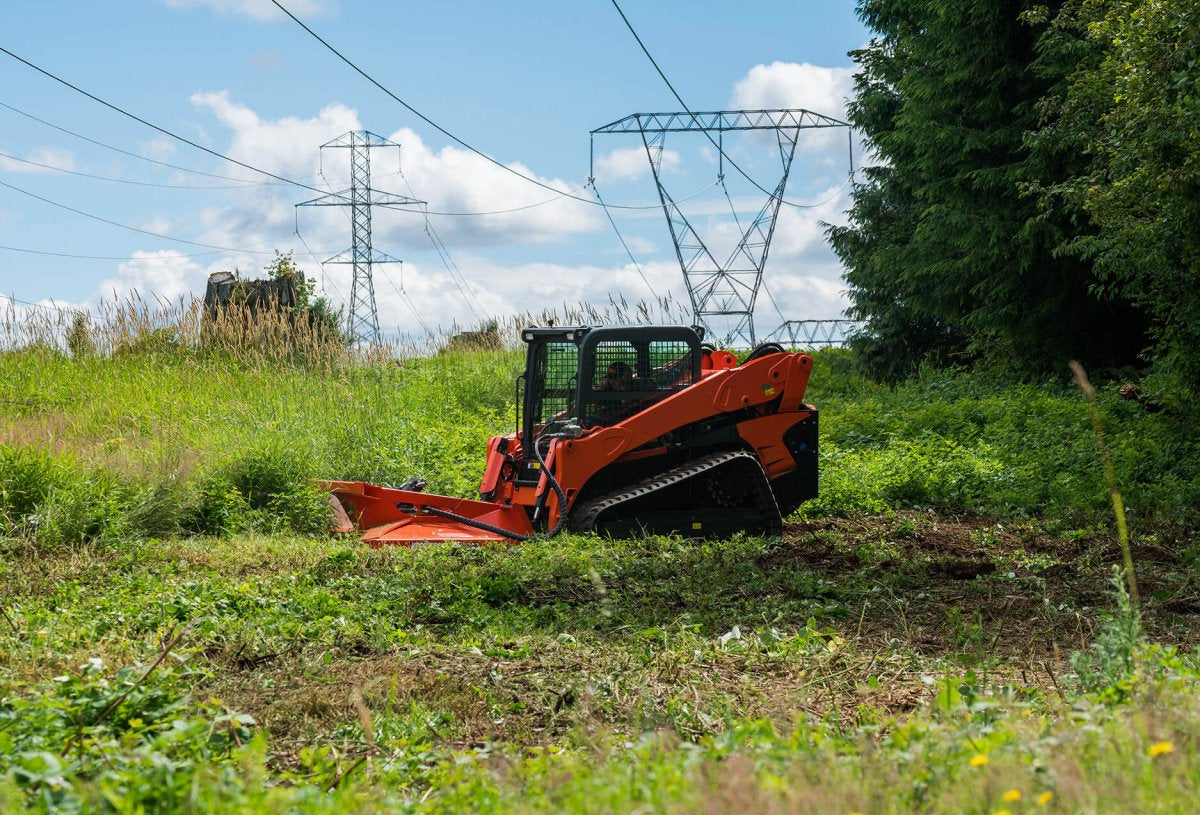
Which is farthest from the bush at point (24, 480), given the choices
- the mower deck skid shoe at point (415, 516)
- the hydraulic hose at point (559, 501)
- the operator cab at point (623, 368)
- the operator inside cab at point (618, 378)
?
the operator inside cab at point (618, 378)

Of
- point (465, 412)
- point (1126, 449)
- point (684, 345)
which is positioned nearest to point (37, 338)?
point (465, 412)

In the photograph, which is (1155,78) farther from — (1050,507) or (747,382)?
(747,382)

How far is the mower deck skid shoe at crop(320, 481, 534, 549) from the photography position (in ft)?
30.0

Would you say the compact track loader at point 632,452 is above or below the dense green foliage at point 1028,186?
below

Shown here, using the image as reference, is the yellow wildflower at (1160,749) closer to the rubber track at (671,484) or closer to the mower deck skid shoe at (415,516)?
the rubber track at (671,484)

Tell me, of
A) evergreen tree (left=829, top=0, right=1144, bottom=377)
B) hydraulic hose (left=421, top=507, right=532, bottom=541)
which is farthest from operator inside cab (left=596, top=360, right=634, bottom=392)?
evergreen tree (left=829, top=0, right=1144, bottom=377)

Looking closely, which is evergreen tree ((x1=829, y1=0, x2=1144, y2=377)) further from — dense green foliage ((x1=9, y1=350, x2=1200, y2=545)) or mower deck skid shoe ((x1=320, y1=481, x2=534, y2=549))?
mower deck skid shoe ((x1=320, y1=481, x2=534, y2=549))

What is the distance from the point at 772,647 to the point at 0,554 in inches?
230

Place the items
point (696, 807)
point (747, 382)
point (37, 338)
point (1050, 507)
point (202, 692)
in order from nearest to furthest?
point (696, 807) < point (202, 692) < point (747, 382) < point (1050, 507) < point (37, 338)

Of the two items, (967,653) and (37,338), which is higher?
(37,338)

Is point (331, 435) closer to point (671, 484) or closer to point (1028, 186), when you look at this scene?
point (671, 484)

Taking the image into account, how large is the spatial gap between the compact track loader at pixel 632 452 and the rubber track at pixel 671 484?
0.01 metres

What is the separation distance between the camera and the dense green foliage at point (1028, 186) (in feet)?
38.1

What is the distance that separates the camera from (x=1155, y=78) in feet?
36.9
